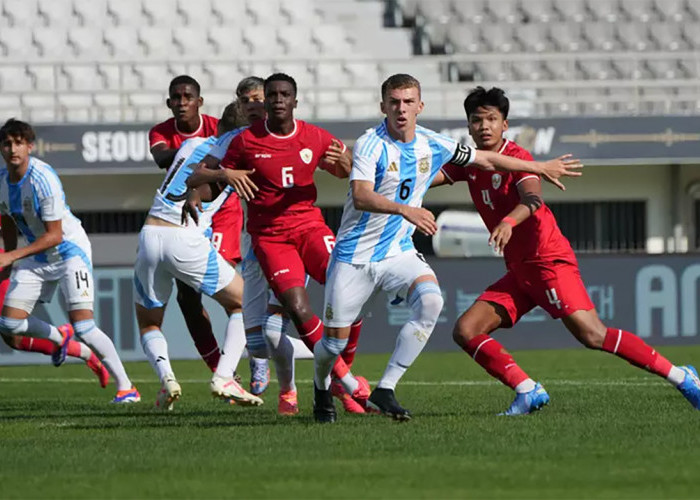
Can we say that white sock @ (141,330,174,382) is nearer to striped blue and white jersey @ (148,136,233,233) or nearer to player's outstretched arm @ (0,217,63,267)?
striped blue and white jersey @ (148,136,233,233)

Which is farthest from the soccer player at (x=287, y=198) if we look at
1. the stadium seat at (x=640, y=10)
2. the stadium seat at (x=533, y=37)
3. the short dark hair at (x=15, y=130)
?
the stadium seat at (x=640, y=10)

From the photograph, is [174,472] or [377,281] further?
[377,281]

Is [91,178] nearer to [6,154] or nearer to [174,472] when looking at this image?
[6,154]

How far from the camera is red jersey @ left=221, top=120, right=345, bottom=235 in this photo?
29.4 ft

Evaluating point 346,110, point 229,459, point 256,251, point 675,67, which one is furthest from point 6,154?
point 675,67

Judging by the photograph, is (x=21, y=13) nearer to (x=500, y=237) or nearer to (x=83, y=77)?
(x=83, y=77)

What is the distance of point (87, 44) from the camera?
2539 centimetres

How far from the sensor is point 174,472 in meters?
6.53

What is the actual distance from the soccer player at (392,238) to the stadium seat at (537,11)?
1864 centimetres

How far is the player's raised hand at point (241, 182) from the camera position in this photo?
857cm

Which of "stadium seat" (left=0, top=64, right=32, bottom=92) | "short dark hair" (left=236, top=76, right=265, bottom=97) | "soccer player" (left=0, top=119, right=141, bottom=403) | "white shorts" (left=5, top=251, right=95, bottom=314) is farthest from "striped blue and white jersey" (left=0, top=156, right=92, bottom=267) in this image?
"stadium seat" (left=0, top=64, right=32, bottom=92)

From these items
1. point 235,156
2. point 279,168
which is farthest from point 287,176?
point 235,156

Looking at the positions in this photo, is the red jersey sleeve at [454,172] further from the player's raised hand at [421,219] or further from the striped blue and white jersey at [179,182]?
the striped blue and white jersey at [179,182]

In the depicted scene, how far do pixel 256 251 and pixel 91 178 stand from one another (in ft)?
53.3
